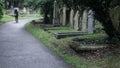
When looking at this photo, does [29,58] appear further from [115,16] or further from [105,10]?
[115,16]

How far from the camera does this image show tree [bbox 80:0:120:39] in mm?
12087

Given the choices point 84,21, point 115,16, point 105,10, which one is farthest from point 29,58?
point 84,21

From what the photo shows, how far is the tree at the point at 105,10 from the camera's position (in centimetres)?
1209

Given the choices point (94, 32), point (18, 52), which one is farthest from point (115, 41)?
point (94, 32)

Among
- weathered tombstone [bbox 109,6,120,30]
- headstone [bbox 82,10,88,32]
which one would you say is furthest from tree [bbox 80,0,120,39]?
headstone [bbox 82,10,88,32]

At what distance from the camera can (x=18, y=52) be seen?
501 inches

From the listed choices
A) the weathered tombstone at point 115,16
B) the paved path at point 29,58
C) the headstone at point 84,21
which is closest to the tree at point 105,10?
the weathered tombstone at point 115,16

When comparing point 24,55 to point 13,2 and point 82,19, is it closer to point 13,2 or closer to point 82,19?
point 82,19

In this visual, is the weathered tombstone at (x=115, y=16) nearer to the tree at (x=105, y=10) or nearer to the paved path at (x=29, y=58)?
the tree at (x=105, y=10)

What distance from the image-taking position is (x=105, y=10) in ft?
40.5

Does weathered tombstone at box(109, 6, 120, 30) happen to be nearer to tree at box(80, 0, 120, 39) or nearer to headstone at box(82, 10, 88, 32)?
Result: tree at box(80, 0, 120, 39)

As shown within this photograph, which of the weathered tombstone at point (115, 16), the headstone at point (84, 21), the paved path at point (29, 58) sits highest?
the weathered tombstone at point (115, 16)

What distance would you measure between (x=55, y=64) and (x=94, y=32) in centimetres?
729

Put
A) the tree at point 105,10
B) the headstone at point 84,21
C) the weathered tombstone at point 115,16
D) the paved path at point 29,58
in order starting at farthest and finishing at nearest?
the headstone at point 84,21 → the weathered tombstone at point 115,16 → the tree at point 105,10 → the paved path at point 29,58
